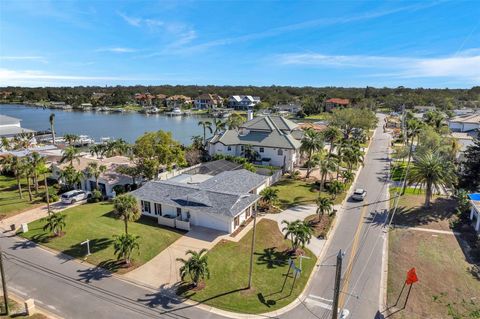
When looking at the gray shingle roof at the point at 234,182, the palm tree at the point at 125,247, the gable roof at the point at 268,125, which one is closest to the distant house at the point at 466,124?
the gable roof at the point at 268,125

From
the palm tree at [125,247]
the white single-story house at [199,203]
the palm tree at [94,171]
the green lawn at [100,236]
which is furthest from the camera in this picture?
the palm tree at [94,171]

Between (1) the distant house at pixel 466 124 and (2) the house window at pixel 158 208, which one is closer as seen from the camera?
(2) the house window at pixel 158 208

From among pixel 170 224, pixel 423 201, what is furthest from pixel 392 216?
pixel 170 224

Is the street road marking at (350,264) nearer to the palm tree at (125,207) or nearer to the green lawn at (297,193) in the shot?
the green lawn at (297,193)

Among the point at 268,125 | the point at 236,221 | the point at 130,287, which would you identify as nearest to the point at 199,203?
the point at 236,221

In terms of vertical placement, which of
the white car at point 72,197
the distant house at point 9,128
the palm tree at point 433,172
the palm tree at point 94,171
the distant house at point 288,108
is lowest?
the white car at point 72,197

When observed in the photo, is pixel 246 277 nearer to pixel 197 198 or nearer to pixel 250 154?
pixel 197 198
